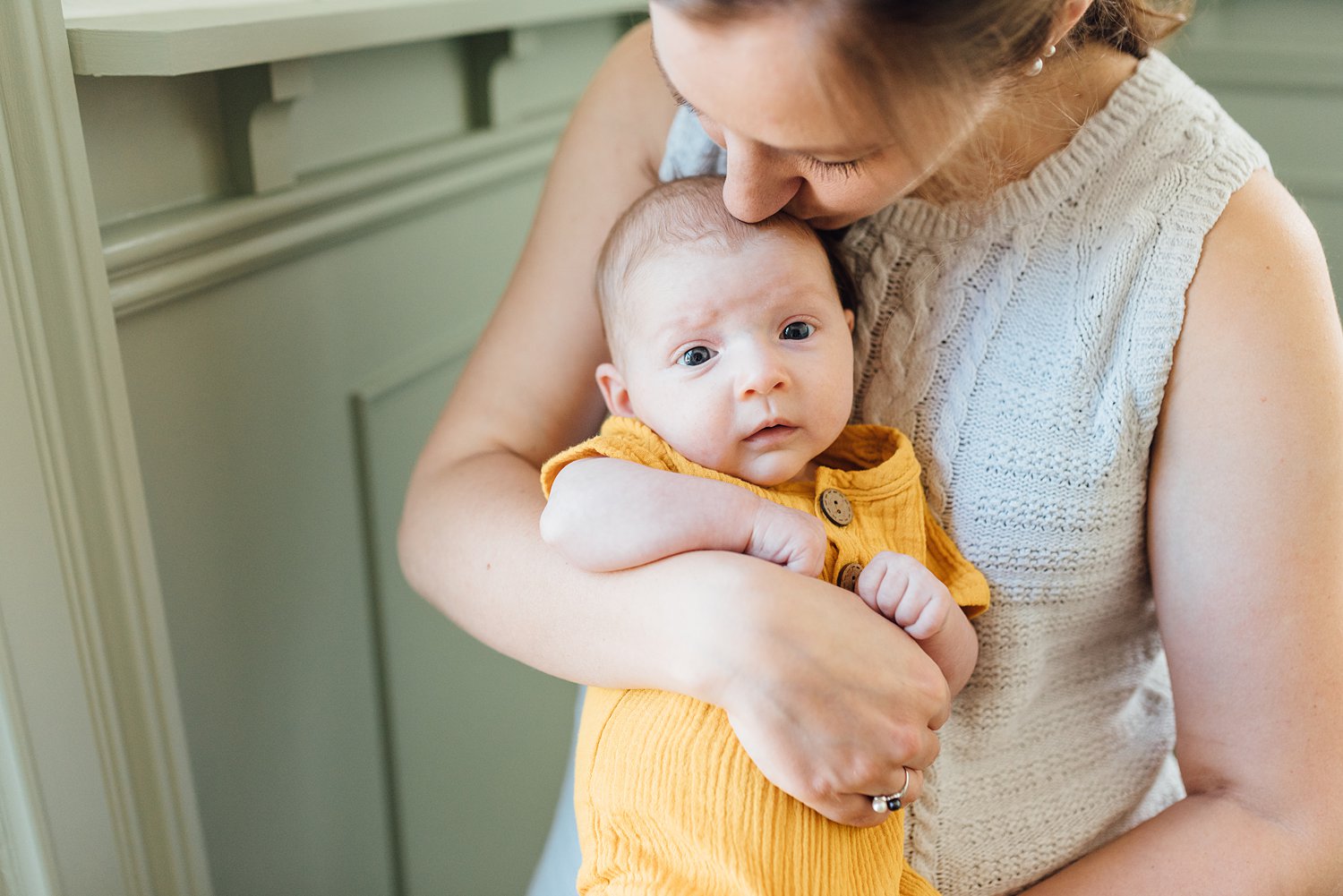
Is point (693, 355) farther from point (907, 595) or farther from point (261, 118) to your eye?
point (261, 118)

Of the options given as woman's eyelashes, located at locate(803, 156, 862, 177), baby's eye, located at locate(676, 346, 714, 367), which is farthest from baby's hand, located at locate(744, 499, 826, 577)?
woman's eyelashes, located at locate(803, 156, 862, 177)

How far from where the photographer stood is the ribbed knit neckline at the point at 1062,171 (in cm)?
100

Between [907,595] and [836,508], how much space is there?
0.09 metres

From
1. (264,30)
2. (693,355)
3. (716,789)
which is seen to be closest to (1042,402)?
(693,355)

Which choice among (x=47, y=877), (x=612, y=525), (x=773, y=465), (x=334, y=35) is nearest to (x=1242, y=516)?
(x=773, y=465)

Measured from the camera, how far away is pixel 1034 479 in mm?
984

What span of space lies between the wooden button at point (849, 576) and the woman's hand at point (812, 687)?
2.1 inches

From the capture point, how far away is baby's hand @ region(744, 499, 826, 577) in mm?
850

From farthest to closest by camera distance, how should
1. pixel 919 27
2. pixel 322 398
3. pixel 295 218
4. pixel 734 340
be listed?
1. pixel 322 398
2. pixel 295 218
3. pixel 734 340
4. pixel 919 27

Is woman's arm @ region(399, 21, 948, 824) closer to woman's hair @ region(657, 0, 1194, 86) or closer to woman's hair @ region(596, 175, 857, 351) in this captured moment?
woman's hair @ region(596, 175, 857, 351)

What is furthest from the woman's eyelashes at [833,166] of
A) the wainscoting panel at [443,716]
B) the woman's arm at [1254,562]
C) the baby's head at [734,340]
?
the wainscoting panel at [443,716]

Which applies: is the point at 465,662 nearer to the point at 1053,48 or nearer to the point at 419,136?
the point at 419,136

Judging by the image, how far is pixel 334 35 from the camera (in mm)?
1130

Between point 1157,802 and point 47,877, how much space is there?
41.2 inches
